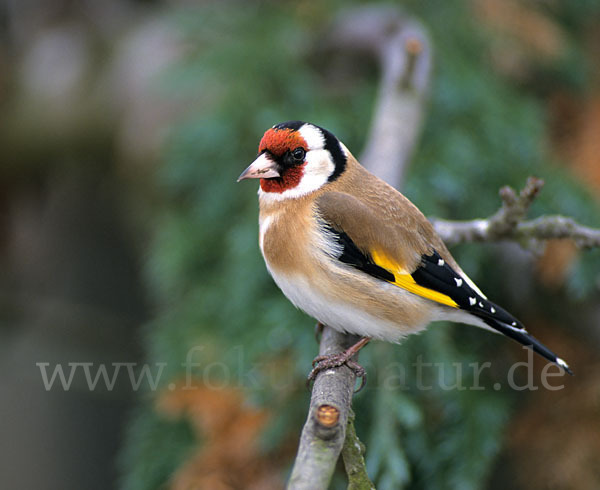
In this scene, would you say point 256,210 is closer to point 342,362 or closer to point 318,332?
point 318,332

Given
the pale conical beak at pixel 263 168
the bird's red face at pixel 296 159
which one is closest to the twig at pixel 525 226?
the bird's red face at pixel 296 159

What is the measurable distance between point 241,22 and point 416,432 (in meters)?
2.26

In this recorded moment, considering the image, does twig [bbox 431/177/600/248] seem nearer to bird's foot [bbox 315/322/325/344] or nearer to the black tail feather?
the black tail feather

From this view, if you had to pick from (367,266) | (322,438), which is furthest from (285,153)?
(322,438)

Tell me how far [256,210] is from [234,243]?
0.16 meters

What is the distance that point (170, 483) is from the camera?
2.27 metres

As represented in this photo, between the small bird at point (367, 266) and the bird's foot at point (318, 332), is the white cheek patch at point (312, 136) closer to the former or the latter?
the small bird at point (367, 266)

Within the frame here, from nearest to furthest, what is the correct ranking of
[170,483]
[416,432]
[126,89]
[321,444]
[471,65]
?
[321,444] → [416,432] → [170,483] → [471,65] → [126,89]

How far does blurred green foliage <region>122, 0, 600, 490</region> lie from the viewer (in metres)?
2.03

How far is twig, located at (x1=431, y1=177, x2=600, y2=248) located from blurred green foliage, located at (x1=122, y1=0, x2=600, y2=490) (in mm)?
439

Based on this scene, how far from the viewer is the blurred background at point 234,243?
2.12m

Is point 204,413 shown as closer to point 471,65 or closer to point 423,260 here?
point 423,260

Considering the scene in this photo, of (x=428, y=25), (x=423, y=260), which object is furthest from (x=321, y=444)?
(x=428, y=25)

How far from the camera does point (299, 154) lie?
6.68ft
